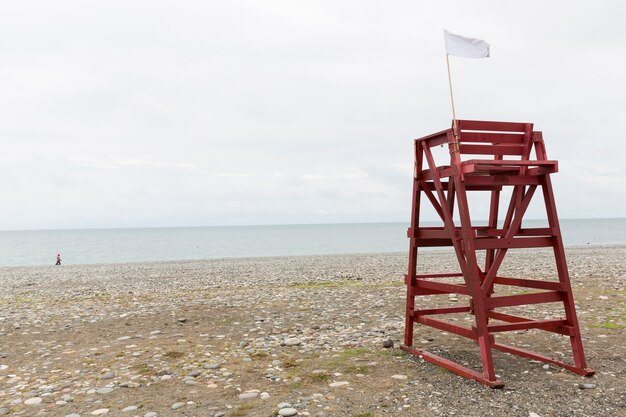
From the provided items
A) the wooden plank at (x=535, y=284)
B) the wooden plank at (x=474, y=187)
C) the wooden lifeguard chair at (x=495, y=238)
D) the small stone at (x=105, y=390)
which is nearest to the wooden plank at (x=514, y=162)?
the wooden lifeguard chair at (x=495, y=238)

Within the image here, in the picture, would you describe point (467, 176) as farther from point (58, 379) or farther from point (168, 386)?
point (58, 379)

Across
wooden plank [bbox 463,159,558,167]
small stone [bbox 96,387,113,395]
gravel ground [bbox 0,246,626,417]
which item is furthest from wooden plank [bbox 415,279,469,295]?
small stone [bbox 96,387,113,395]

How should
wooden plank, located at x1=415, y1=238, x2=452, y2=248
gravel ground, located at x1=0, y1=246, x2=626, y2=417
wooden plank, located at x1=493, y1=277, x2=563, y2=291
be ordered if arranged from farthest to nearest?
wooden plank, located at x1=415, y1=238, x2=452, y2=248, wooden plank, located at x1=493, y1=277, x2=563, y2=291, gravel ground, located at x1=0, y1=246, x2=626, y2=417

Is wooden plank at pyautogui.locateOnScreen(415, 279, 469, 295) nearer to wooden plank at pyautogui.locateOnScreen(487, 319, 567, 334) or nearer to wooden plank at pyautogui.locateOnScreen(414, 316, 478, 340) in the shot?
wooden plank at pyautogui.locateOnScreen(414, 316, 478, 340)

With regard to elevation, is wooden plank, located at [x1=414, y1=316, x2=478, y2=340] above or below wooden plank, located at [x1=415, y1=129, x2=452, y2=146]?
below

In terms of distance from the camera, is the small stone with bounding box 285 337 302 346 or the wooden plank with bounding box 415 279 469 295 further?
the small stone with bounding box 285 337 302 346

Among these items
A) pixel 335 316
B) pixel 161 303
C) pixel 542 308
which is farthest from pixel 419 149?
pixel 161 303

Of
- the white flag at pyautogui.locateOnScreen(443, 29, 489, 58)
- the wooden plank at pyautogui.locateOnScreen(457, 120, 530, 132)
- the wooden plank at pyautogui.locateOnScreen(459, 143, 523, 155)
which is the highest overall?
the white flag at pyautogui.locateOnScreen(443, 29, 489, 58)

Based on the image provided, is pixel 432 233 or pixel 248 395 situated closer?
pixel 248 395

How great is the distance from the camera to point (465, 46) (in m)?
9.23

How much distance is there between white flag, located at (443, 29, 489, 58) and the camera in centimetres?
911

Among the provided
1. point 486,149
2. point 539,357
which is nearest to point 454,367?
point 539,357

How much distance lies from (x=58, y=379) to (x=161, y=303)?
10.1 meters

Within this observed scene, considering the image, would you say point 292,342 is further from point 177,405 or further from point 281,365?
point 177,405
